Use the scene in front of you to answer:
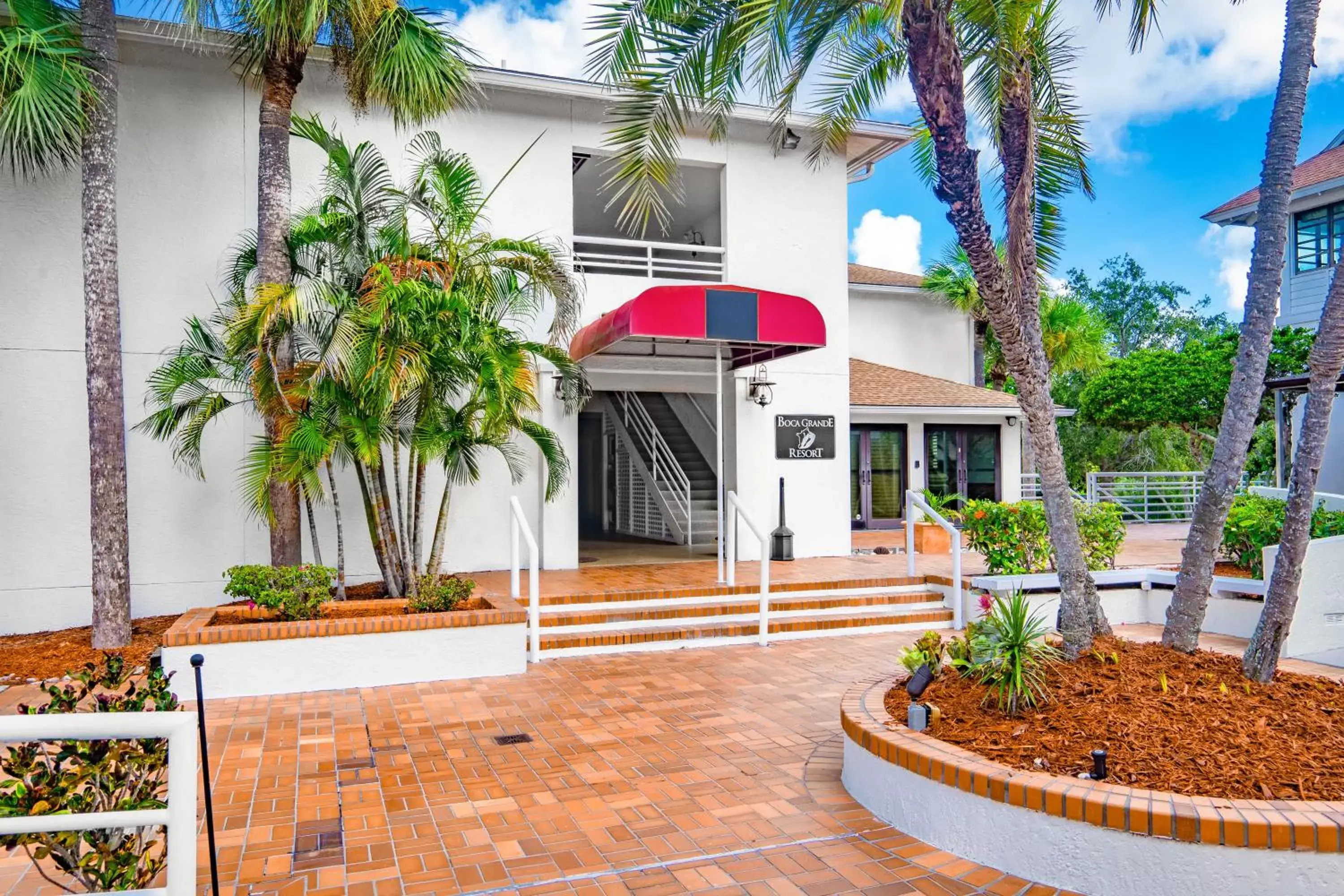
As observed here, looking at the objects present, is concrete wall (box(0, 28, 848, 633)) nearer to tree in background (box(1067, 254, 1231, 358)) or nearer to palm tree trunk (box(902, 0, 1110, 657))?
palm tree trunk (box(902, 0, 1110, 657))

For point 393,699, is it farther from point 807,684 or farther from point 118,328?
point 118,328

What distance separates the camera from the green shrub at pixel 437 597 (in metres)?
8.05

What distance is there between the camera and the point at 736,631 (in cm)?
916

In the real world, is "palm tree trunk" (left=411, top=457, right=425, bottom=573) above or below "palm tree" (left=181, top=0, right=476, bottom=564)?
below

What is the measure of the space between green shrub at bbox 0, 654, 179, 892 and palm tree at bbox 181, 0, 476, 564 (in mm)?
5593

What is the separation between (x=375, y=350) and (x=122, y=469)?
305 cm

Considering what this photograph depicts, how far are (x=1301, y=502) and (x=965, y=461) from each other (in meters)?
14.0

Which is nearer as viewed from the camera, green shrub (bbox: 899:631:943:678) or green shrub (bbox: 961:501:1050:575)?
green shrub (bbox: 899:631:943:678)

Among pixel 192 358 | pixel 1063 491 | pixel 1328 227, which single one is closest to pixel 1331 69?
pixel 1328 227

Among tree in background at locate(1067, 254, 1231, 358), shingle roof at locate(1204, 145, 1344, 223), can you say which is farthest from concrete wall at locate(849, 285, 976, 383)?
tree in background at locate(1067, 254, 1231, 358)

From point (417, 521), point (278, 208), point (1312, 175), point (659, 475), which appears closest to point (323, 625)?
point (417, 521)

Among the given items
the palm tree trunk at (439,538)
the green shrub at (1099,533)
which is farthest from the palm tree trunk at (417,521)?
the green shrub at (1099,533)

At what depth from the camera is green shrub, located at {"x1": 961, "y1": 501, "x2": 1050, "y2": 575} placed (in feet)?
32.4

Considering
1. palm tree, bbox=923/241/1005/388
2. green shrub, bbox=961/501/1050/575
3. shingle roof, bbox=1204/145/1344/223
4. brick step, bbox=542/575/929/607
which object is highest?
shingle roof, bbox=1204/145/1344/223
